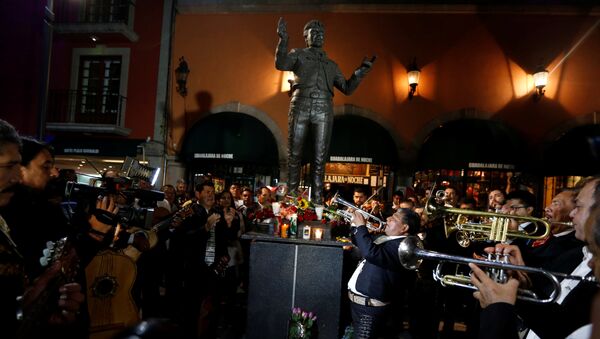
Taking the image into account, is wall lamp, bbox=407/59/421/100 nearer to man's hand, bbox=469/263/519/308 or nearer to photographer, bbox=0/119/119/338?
man's hand, bbox=469/263/519/308

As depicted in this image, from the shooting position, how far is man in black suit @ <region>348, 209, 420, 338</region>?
163 inches

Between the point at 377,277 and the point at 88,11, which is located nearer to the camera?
the point at 377,277

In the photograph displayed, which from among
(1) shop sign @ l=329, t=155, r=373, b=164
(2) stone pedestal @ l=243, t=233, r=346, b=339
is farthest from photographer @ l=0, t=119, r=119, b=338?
(1) shop sign @ l=329, t=155, r=373, b=164

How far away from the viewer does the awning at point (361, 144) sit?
1239cm

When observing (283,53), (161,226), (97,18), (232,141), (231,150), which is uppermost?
(97,18)

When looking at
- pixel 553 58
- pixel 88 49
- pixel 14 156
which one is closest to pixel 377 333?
pixel 14 156

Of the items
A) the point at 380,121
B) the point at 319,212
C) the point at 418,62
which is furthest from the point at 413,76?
the point at 319,212

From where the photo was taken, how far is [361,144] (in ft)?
41.3

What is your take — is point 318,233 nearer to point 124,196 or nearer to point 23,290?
point 124,196

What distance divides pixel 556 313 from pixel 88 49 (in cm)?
1743

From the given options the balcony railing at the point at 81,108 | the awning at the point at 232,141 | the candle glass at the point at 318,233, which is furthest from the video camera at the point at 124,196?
the balcony railing at the point at 81,108

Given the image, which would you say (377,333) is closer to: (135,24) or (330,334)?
(330,334)

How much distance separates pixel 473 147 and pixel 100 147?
1345 centimetres

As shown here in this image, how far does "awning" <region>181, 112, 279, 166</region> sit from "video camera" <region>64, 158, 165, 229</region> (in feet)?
26.4
